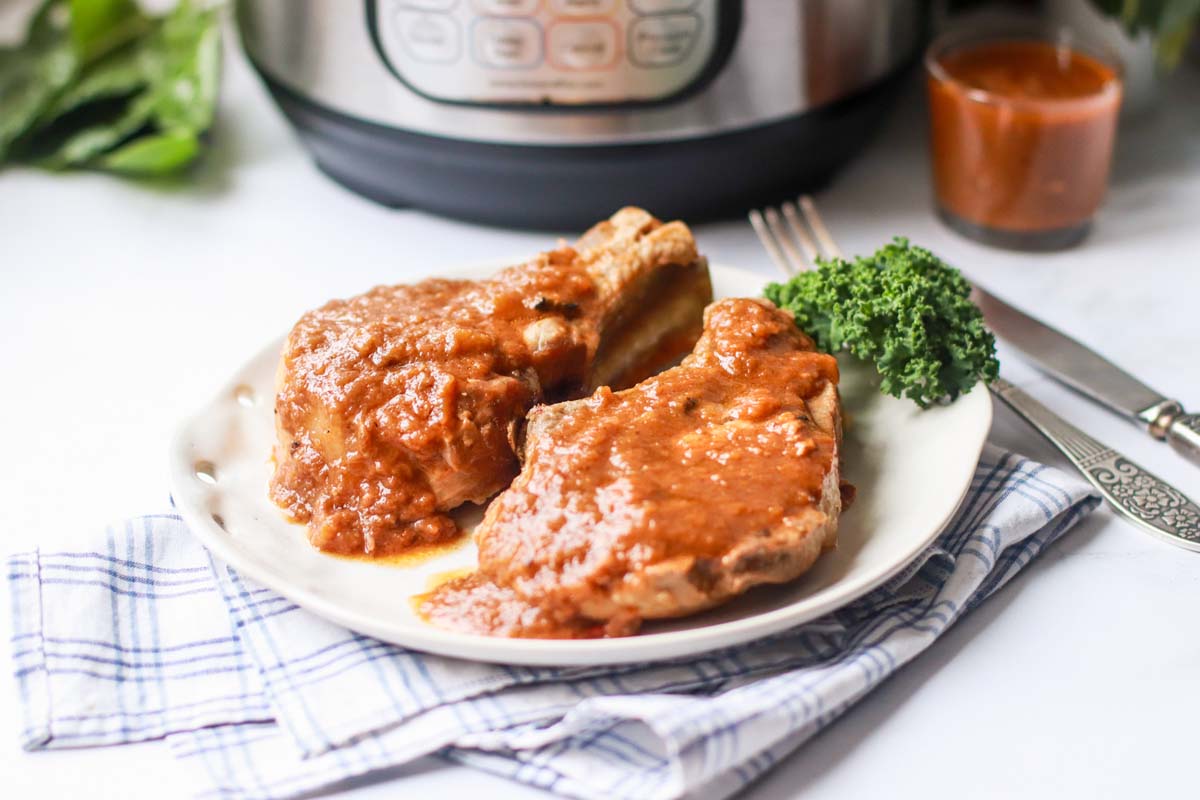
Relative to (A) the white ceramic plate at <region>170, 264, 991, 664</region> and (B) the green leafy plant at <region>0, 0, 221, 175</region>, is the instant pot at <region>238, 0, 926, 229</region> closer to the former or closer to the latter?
(B) the green leafy plant at <region>0, 0, 221, 175</region>

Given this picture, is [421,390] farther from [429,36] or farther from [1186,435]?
[1186,435]

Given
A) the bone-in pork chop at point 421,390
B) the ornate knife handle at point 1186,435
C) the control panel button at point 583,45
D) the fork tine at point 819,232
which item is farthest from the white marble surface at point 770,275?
the control panel button at point 583,45

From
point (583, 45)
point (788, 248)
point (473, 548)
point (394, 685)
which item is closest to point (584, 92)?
point (583, 45)

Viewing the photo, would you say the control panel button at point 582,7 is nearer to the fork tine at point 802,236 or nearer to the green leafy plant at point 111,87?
the fork tine at point 802,236

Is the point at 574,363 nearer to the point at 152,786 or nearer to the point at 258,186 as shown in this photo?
the point at 152,786

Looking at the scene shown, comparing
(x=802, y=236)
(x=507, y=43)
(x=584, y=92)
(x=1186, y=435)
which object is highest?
(x=507, y=43)

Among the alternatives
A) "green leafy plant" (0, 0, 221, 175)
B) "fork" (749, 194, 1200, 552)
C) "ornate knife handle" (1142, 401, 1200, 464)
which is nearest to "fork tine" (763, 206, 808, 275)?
"fork" (749, 194, 1200, 552)

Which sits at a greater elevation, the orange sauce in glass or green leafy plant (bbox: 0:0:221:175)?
green leafy plant (bbox: 0:0:221:175)
